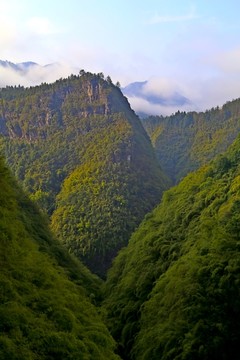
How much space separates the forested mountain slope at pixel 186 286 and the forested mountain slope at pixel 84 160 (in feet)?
97.4

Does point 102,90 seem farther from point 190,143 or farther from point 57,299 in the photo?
point 57,299

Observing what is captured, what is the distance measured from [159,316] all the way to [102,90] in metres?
114

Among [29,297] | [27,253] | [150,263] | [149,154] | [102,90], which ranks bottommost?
[150,263]

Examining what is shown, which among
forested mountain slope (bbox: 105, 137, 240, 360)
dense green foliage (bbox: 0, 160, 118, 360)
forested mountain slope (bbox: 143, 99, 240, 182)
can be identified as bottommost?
forested mountain slope (bbox: 105, 137, 240, 360)

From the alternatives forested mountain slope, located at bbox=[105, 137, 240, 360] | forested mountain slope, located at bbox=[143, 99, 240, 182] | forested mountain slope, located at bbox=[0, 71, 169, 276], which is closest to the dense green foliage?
forested mountain slope, located at bbox=[105, 137, 240, 360]

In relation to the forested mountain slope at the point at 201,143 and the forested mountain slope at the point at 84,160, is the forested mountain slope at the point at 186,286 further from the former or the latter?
the forested mountain slope at the point at 201,143

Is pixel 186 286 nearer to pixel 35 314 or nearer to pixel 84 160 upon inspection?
pixel 35 314

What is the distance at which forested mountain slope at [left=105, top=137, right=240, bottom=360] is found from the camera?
28.8m

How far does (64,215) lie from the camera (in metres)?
90.8

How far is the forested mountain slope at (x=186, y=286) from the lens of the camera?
28.8 m

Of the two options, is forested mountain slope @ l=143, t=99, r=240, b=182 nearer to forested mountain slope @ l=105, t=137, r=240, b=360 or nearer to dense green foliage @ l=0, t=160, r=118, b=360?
forested mountain slope @ l=105, t=137, r=240, b=360

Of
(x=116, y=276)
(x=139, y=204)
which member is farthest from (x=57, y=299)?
(x=139, y=204)

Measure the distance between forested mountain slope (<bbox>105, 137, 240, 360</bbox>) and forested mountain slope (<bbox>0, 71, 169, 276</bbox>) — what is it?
29677 millimetres

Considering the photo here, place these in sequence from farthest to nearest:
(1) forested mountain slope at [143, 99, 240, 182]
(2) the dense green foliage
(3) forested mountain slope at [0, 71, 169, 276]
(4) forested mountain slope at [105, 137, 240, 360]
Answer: (1) forested mountain slope at [143, 99, 240, 182] → (3) forested mountain slope at [0, 71, 169, 276] → (4) forested mountain slope at [105, 137, 240, 360] → (2) the dense green foliage
